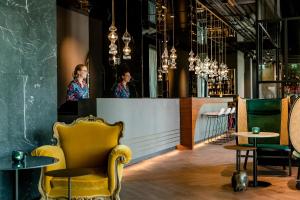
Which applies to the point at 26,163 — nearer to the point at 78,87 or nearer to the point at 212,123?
the point at 78,87

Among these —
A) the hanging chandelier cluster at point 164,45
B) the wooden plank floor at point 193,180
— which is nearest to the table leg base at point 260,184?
the wooden plank floor at point 193,180

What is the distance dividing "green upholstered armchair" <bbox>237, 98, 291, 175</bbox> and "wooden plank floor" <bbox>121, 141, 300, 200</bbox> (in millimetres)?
478

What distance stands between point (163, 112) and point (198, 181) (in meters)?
3.03

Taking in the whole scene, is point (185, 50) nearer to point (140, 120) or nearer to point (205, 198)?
point (140, 120)

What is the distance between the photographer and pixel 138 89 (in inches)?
429

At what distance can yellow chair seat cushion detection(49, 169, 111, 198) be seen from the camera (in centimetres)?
402

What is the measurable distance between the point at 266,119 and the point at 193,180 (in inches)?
63.9

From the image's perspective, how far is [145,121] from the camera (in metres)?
7.86

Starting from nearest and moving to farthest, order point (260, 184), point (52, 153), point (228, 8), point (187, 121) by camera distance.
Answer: point (52, 153), point (260, 184), point (187, 121), point (228, 8)

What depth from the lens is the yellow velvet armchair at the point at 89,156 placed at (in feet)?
13.2

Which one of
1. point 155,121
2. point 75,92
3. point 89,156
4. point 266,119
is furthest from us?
point 155,121

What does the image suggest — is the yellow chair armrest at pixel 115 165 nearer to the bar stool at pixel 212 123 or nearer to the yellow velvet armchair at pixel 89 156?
the yellow velvet armchair at pixel 89 156

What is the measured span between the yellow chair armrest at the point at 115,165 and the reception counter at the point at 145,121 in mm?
2167

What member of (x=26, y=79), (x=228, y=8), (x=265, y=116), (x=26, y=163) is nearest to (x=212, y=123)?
(x=228, y=8)
